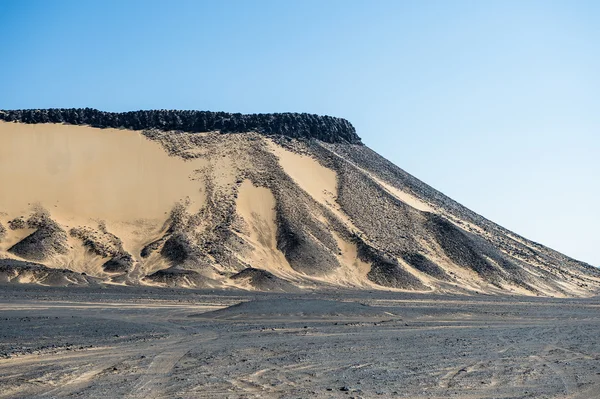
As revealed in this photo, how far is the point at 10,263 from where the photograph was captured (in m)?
61.2

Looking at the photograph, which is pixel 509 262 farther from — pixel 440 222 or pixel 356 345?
pixel 356 345

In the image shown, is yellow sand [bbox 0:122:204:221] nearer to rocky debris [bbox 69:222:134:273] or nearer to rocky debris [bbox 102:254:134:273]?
rocky debris [bbox 69:222:134:273]

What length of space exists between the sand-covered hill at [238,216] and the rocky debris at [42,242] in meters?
0.18

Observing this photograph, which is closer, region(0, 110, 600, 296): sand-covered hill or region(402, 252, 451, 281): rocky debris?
region(0, 110, 600, 296): sand-covered hill

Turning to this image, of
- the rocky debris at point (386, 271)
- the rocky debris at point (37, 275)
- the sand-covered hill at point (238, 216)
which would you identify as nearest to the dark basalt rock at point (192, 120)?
the sand-covered hill at point (238, 216)

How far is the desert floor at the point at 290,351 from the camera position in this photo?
16688 mm

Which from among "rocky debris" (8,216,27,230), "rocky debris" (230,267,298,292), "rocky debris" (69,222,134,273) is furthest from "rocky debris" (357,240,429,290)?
"rocky debris" (8,216,27,230)

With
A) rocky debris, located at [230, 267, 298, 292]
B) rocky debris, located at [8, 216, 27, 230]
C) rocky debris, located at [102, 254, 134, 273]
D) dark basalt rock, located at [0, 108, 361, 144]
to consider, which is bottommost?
rocky debris, located at [102, 254, 134, 273]

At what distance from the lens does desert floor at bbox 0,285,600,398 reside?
16.7m

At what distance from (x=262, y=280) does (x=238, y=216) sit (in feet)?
47.2

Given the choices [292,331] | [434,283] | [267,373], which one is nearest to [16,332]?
[292,331]

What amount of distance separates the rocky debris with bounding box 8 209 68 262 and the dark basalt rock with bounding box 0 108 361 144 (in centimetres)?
2784

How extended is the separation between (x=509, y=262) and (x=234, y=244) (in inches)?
1199

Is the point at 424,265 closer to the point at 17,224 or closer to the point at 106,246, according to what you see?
the point at 106,246
